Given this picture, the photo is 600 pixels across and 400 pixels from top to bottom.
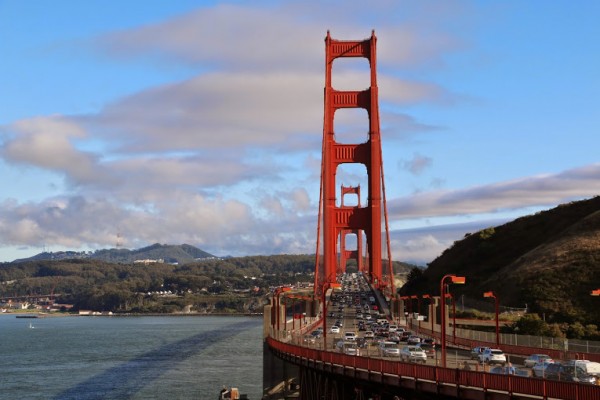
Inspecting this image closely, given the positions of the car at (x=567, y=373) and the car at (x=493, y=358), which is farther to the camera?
the car at (x=493, y=358)

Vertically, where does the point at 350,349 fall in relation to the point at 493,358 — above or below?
above

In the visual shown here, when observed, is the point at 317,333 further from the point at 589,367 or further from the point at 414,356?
the point at 589,367

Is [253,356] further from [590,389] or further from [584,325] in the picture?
[590,389]

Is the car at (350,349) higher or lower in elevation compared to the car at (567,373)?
higher

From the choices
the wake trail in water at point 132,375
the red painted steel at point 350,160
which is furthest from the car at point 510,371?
the red painted steel at point 350,160

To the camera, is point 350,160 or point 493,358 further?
point 350,160

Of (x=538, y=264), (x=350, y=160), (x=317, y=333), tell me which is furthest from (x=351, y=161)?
(x=317, y=333)

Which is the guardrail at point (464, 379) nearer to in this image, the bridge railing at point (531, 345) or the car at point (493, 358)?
the car at point (493, 358)

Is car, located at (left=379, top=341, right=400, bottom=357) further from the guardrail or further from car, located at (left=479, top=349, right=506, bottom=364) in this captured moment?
car, located at (left=479, top=349, right=506, bottom=364)
